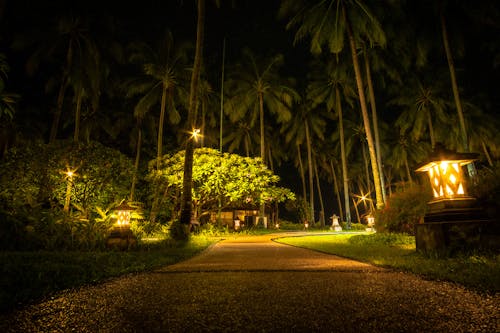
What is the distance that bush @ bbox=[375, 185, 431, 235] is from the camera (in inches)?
404

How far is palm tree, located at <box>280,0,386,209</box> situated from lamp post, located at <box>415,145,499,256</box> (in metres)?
8.76

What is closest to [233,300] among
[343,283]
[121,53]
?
[343,283]

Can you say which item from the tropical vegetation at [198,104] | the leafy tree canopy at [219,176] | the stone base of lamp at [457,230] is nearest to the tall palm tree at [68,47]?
the tropical vegetation at [198,104]

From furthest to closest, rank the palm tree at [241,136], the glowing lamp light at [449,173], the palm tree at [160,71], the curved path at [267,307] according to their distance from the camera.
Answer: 1. the palm tree at [241,136]
2. the palm tree at [160,71]
3. the glowing lamp light at [449,173]
4. the curved path at [267,307]

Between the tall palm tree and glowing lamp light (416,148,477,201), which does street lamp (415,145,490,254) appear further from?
the tall palm tree

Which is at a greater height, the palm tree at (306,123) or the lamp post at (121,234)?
the palm tree at (306,123)

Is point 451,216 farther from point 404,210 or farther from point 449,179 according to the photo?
point 404,210

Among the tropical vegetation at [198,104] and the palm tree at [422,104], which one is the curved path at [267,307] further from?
the palm tree at [422,104]

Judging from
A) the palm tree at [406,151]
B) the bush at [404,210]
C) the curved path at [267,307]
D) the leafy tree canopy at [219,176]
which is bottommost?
the curved path at [267,307]

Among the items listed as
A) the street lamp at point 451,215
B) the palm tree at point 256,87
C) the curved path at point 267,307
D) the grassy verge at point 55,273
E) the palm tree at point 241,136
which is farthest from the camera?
the palm tree at point 241,136

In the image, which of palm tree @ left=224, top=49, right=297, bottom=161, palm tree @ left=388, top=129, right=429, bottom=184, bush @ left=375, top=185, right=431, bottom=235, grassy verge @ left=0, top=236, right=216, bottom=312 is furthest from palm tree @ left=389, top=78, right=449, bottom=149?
grassy verge @ left=0, top=236, right=216, bottom=312

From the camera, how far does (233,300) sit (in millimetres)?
3039

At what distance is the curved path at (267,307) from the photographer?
232 centimetres

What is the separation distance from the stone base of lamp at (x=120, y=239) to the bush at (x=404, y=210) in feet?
32.2
